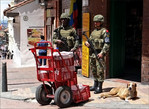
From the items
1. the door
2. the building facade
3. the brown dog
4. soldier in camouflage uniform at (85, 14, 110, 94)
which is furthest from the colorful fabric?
the brown dog

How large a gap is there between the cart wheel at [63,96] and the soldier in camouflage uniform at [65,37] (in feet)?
5.13

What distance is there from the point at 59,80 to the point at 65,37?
1848 millimetres

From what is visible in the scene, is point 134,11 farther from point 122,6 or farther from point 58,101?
point 58,101

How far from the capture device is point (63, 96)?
21.0ft

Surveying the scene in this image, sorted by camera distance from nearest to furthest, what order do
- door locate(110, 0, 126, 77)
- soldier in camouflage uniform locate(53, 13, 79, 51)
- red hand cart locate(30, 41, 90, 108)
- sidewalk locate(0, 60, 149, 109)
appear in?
red hand cart locate(30, 41, 90, 108)
sidewalk locate(0, 60, 149, 109)
soldier in camouflage uniform locate(53, 13, 79, 51)
door locate(110, 0, 126, 77)

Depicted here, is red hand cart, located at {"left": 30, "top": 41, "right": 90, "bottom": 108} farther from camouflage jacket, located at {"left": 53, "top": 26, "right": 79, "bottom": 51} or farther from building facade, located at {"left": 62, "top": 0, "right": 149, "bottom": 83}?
building facade, located at {"left": 62, "top": 0, "right": 149, "bottom": 83}

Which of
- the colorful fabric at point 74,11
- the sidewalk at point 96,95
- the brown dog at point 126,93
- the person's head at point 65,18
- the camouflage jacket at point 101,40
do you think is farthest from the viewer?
the colorful fabric at point 74,11

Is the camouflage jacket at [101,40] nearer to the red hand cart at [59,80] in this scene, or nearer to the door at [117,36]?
the red hand cart at [59,80]

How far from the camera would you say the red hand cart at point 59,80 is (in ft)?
20.4

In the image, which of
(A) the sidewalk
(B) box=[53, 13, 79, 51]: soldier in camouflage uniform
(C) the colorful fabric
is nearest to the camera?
(A) the sidewalk

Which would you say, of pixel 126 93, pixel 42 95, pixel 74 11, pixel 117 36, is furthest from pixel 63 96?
pixel 74 11

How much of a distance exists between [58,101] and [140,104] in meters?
1.82

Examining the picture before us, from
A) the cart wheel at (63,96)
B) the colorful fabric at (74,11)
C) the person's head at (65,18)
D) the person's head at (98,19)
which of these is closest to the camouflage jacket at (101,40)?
the person's head at (98,19)

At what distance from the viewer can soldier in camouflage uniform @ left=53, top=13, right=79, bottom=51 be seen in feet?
25.4
